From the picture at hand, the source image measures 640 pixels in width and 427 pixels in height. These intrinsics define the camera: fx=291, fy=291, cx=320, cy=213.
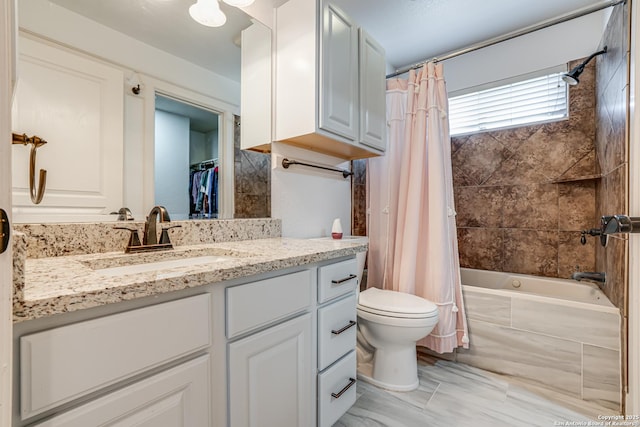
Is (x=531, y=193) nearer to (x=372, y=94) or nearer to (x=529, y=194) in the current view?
(x=529, y=194)

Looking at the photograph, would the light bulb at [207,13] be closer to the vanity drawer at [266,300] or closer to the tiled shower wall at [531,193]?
the vanity drawer at [266,300]

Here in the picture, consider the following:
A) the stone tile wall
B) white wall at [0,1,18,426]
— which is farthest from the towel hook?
the stone tile wall

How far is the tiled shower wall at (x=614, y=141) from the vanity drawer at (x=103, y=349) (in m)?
1.72

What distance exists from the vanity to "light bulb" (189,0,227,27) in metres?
0.96

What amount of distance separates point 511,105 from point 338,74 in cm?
169

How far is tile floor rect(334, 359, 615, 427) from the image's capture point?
1.41 m

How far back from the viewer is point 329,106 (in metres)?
1.54

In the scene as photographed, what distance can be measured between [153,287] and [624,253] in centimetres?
192

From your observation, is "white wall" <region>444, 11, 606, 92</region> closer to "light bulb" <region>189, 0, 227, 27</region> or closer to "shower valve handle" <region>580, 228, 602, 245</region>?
"shower valve handle" <region>580, 228, 602, 245</region>

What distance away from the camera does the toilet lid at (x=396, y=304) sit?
5.11 ft

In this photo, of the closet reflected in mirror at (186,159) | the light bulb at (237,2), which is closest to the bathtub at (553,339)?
the closet reflected in mirror at (186,159)

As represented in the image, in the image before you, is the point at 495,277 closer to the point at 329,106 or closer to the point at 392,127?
the point at 392,127

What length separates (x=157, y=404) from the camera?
69 centimetres

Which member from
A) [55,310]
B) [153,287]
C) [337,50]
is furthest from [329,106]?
[55,310]
